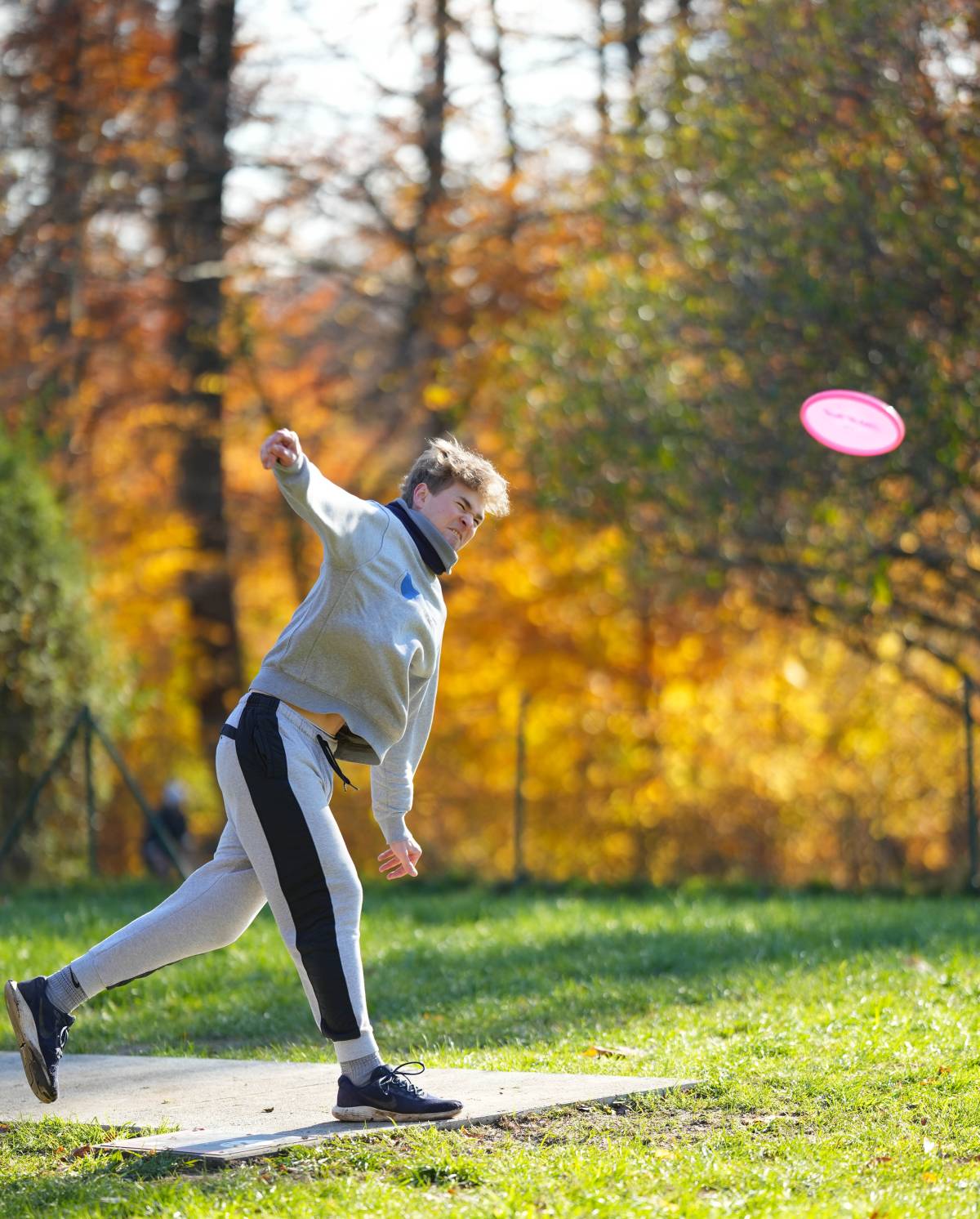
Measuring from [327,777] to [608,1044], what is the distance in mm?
1843

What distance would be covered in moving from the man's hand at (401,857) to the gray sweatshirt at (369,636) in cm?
3

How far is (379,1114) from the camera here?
173 inches

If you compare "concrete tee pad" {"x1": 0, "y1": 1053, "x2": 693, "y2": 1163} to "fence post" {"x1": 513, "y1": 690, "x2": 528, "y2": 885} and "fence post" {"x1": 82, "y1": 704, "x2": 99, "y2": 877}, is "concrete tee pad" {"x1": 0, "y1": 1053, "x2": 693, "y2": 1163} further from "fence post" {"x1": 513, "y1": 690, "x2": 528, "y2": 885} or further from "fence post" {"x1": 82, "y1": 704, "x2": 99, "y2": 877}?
"fence post" {"x1": 513, "y1": 690, "x2": 528, "y2": 885}

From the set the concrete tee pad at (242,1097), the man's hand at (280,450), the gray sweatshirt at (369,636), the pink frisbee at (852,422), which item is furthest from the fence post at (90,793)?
the man's hand at (280,450)

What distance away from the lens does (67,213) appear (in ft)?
57.2

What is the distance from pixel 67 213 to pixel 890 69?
9.20 m

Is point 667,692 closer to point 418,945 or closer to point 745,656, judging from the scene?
point 745,656

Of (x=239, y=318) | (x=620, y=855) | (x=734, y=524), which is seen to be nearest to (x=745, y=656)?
(x=620, y=855)

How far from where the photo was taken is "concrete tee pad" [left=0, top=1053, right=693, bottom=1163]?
14.1 feet

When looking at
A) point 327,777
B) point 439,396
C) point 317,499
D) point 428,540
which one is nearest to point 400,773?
point 327,777

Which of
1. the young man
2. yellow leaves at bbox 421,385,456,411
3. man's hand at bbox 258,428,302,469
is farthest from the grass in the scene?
yellow leaves at bbox 421,385,456,411

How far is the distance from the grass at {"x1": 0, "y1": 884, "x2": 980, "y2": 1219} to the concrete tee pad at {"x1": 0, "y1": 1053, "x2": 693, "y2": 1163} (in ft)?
0.28

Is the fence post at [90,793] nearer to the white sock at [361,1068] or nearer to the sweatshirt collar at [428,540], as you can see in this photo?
the sweatshirt collar at [428,540]

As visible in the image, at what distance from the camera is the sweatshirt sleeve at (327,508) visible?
13.6 feet
